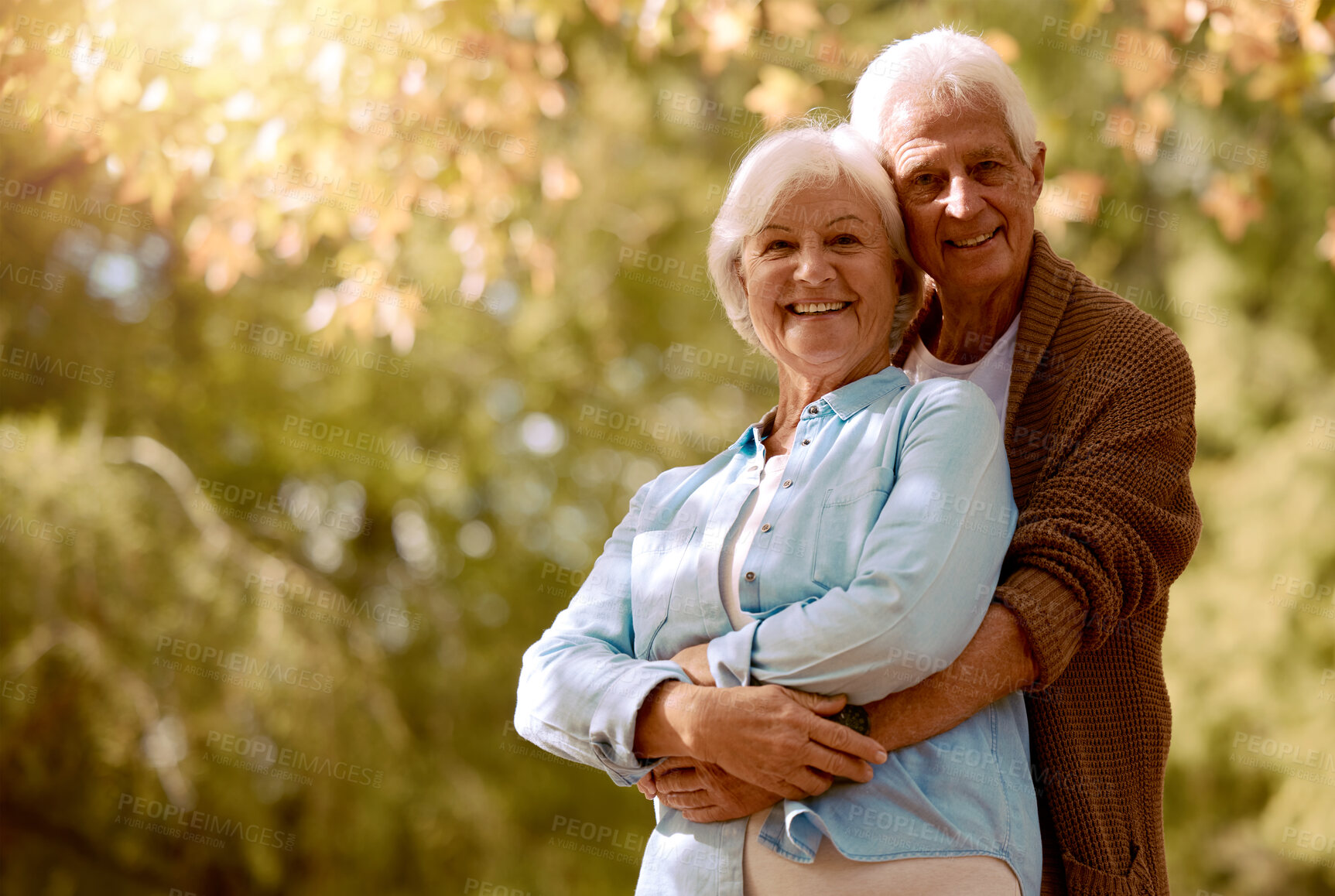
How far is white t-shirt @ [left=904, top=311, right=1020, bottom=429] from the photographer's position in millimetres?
1936

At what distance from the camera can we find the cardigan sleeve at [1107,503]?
1605 millimetres

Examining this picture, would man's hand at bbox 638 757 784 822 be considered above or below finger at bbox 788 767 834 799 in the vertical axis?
below

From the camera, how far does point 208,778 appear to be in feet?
19.0

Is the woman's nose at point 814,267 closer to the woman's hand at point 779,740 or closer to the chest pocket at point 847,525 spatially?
the chest pocket at point 847,525

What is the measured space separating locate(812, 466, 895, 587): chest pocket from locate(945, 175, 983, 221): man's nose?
19.1 inches

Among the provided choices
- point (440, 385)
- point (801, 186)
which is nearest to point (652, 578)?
point (801, 186)

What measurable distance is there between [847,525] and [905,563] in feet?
0.47

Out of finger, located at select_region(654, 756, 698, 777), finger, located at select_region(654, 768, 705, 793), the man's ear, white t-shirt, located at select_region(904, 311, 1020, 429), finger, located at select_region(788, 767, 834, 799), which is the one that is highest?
the man's ear

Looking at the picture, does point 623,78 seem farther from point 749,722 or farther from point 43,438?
point 749,722

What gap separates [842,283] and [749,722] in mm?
680

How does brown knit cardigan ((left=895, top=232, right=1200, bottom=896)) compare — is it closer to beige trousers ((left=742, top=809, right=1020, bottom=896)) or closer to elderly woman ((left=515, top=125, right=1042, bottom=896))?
elderly woman ((left=515, top=125, right=1042, bottom=896))

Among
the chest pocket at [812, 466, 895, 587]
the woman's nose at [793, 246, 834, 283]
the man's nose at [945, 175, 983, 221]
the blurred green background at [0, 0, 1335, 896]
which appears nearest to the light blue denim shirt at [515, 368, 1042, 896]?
the chest pocket at [812, 466, 895, 587]

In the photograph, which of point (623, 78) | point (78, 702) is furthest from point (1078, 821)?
point (623, 78)

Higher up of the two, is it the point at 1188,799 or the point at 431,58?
the point at 431,58
